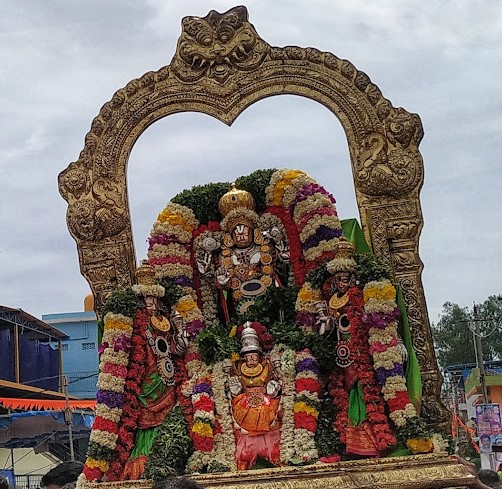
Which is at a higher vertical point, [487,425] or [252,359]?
[252,359]

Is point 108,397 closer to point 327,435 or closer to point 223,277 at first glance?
point 223,277

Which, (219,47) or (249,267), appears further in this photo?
(219,47)

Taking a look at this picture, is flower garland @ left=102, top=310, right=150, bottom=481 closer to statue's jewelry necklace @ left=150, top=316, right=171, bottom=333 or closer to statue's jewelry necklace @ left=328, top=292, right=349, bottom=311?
statue's jewelry necklace @ left=150, top=316, right=171, bottom=333

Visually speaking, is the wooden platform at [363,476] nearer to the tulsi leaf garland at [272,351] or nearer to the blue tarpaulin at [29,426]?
the tulsi leaf garland at [272,351]

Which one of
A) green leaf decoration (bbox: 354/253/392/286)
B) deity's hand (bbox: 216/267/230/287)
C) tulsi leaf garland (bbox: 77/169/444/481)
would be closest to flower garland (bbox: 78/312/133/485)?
tulsi leaf garland (bbox: 77/169/444/481)

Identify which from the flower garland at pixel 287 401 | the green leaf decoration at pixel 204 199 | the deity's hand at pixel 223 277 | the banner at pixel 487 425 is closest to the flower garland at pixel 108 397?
the deity's hand at pixel 223 277

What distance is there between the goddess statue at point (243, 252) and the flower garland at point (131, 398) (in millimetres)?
1211

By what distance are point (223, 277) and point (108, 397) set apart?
2038 mm

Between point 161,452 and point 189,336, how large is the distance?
1435 millimetres

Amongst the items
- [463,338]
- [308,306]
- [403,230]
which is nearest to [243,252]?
[308,306]

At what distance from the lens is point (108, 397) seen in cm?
779

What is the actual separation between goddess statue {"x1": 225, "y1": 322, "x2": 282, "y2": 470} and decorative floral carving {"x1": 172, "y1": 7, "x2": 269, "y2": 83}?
3139 millimetres

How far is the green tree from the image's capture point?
42.4 m

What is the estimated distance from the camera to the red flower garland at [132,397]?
25.4 feet
